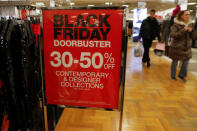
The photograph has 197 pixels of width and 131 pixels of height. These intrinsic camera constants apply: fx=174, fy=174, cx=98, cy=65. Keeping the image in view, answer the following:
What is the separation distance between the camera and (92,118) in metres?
2.20

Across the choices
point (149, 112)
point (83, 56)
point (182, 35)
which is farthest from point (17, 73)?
point (182, 35)

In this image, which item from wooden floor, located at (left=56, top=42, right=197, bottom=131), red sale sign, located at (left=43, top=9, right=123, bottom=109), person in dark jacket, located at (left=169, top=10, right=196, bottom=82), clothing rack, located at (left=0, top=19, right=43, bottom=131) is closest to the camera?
red sale sign, located at (left=43, top=9, right=123, bottom=109)

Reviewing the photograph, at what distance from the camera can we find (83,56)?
4.23 ft

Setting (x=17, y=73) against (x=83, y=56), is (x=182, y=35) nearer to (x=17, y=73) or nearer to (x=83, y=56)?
(x=83, y=56)

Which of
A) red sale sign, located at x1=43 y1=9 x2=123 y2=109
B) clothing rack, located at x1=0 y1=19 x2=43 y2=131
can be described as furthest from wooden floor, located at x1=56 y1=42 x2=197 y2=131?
red sale sign, located at x1=43 y1=9 x2=123 y2=109

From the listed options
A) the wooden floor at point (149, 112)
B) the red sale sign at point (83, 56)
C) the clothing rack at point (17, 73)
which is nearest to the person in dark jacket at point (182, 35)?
the wooden floor at point (149, 112)

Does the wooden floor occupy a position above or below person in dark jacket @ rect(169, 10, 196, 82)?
below

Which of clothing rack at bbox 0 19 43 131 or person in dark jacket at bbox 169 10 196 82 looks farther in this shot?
person in dark jacket at bbox 169 10 196 82

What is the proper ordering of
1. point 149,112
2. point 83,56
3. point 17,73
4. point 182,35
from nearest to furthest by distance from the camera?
point 83,56
point 17,73
point 149,112
point 182,35

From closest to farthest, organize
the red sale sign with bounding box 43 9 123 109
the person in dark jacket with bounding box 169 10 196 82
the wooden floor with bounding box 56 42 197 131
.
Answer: the red sale sign with bounding box 43 9 123 109, the wooden floor with bounding box 56 42 197 131, the person in dark jacket with bounding box 169 10 196 82

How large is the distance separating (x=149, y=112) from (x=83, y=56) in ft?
4.98

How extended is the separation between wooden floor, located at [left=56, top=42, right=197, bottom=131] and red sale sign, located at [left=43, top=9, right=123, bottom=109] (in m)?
0.78

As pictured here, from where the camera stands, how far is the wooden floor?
6.74 feet

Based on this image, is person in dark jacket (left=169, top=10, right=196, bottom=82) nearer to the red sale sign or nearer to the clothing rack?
the red sale sign
